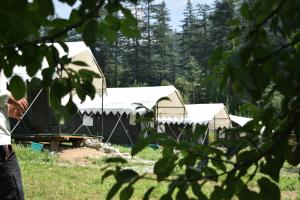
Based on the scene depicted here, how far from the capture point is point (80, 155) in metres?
12.3

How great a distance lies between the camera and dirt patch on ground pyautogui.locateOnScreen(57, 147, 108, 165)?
11.3 metres

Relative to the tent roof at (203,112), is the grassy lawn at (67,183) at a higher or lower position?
lower

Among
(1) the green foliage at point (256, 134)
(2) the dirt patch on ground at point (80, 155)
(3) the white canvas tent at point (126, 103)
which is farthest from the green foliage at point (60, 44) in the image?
(3) the white canvas tent at point (126, 103)

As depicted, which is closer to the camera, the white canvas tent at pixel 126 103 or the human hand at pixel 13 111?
the human hand at pixel 13 111

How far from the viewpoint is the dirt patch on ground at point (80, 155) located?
37.1 ft

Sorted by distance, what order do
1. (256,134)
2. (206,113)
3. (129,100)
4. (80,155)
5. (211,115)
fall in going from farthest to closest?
(206,113), (211,115), (129,100), (80,155), (256,134)

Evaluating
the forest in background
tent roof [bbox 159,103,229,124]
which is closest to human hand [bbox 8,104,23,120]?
tent roof [bbox 159,103,229,124]

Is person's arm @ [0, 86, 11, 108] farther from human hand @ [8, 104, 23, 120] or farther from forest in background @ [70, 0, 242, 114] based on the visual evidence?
forest in background @ [70, 0, 242, 114]

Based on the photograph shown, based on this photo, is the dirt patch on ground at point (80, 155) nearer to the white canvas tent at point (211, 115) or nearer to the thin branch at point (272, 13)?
the thin branch at point (272, 13)

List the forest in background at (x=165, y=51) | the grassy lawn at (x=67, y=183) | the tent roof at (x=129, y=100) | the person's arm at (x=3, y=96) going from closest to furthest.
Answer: the person's arm at (x=3, y=96), the grassy lawn at (x=67, y=183), the tent roof at (x=129, y=100), the forest in background at (x=165, y=51)

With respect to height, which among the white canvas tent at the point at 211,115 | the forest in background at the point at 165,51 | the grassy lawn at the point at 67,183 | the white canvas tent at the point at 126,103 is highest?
the forest in background at the point at 165,51

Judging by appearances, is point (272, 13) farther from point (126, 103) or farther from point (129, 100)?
point (129, 100)

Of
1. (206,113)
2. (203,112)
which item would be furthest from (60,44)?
(203,112)

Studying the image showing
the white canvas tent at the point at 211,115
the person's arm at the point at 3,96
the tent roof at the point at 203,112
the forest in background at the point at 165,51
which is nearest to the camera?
the person's arm at the point at 3,96
